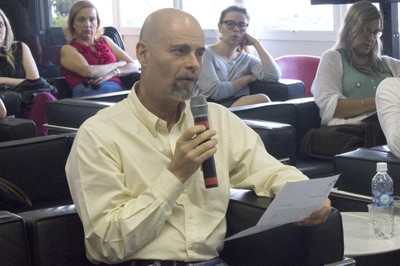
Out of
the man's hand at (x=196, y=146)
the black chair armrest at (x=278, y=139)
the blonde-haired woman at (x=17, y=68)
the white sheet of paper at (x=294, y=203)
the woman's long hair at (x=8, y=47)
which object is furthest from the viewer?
the woman's long hair at (x=8, y=47)

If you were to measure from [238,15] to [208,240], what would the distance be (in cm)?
332

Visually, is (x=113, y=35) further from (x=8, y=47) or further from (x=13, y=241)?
(x=13, y=241)

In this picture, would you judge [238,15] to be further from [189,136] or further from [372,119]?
[189,136]

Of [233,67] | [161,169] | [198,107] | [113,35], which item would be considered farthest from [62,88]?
[198,107]

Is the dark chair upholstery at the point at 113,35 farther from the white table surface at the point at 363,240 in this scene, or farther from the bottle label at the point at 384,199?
the bottle label at the point at 384,199

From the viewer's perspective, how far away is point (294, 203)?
2336mm

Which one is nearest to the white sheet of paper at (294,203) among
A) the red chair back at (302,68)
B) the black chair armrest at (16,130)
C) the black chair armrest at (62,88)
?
the black chair armrest at (16,130)

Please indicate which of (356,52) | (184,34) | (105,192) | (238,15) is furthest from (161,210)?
(238,15)

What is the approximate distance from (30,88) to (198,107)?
3804 mm

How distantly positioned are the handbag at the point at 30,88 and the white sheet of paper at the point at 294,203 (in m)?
3.72

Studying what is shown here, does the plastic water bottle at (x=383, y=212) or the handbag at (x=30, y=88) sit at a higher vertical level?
the handbag at (x=30, y=88)

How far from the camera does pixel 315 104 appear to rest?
487cm

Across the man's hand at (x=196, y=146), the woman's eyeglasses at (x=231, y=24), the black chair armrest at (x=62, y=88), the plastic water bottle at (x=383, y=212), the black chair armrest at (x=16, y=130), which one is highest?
the woman's eyeglasses at (x=231, y=24)

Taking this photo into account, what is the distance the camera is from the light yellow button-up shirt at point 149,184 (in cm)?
230
